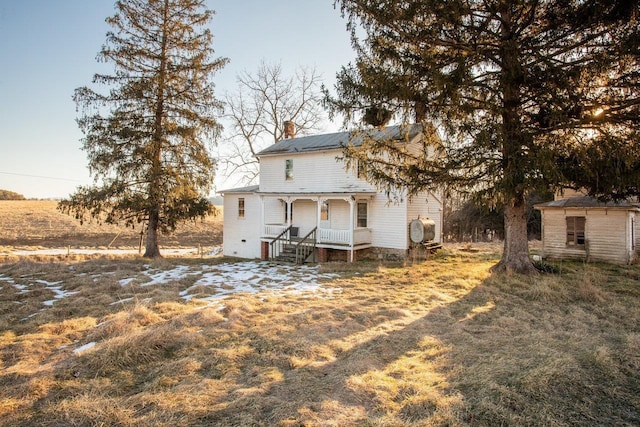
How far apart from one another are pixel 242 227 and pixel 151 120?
731 cm

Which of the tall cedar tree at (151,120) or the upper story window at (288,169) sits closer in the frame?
the tall cedar tree at (151,120)

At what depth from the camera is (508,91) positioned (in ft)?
32.0

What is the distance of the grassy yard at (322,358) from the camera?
3369mm

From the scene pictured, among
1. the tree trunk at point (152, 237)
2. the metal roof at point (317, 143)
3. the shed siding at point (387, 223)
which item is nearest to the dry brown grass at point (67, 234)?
the tree trunk at point (152, 237)

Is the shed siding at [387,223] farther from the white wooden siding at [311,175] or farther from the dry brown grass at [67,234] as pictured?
the dry brown grass at [67,234]

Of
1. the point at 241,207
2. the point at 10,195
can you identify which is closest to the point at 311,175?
the point at 241,207

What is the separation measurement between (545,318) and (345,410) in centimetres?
525

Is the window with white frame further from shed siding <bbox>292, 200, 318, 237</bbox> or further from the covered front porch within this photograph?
shed siding <bbox>292, 200, 318, 237</bbox>

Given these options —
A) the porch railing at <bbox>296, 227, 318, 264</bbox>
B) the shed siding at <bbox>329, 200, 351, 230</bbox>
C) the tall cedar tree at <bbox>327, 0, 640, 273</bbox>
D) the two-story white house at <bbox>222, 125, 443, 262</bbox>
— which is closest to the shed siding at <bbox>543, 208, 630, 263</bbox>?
the two-story white house at <bbox>222, 125, 443, 262</bbox>

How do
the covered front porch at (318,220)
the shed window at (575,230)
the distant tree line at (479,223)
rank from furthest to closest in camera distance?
the distant tree line at (479,223), the covered front porch at (318,220), the shed window at (575,230)

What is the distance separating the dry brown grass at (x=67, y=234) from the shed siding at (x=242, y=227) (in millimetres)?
8596

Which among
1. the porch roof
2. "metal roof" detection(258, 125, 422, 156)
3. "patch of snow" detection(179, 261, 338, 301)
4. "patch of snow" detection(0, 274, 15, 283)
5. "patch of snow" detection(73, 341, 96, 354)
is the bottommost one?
"patch of snow" detection(179, 261, 338, 301)

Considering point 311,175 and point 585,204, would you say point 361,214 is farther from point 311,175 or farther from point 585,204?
point 585,204

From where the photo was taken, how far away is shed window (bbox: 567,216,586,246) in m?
15.0
